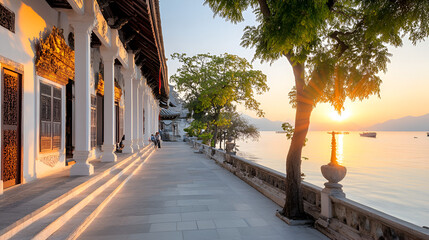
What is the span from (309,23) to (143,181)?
6.99 meters

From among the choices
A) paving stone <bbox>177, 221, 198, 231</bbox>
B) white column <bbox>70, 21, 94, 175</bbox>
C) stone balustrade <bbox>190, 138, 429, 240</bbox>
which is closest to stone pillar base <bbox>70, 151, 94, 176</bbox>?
white column <bbox>70, 21, 94, 175</bbox>

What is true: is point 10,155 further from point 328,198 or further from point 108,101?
point 328,198

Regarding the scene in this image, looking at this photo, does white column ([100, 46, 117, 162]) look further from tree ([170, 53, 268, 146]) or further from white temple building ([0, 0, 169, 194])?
tree ([170, 53, 268, 146])

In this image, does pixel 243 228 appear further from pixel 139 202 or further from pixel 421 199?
pixel 421 199

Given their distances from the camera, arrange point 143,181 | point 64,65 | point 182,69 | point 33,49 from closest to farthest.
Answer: point 33,49 < point 64,65 < point 143,181 < point 182,69

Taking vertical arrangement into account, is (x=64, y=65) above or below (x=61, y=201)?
above

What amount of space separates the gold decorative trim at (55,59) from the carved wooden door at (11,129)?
988mm

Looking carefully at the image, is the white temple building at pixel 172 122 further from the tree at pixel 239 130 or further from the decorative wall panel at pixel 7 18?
the decorative wall panel at pixel 7 18

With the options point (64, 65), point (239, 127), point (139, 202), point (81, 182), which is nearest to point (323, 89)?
point (139, 202)

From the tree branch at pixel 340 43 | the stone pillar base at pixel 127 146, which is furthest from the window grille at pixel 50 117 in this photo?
the tree branch at pixel 340 43

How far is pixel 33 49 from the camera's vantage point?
267 inches

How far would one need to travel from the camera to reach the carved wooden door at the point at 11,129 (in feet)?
18.6

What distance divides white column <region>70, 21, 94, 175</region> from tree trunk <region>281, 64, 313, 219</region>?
15.4 ft

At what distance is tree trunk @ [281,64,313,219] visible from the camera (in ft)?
16.9
